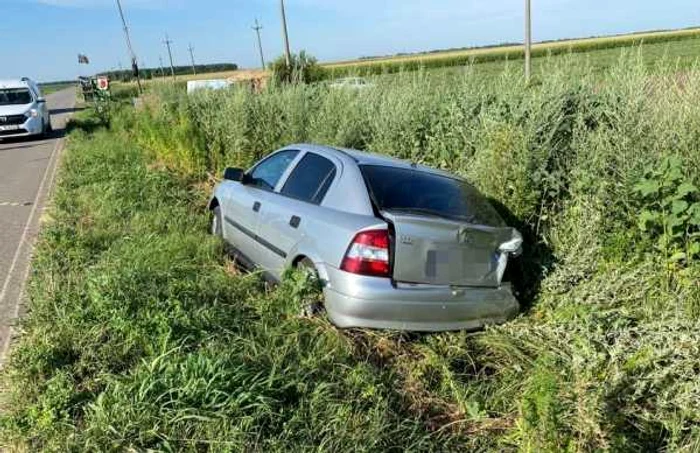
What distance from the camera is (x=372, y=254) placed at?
4.04 m

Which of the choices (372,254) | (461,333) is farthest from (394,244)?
(461,333)

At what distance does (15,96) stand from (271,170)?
61.4 feet

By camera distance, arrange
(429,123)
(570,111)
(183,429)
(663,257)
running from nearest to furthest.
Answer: (183,429), (663,257), (570,111), (429,123)

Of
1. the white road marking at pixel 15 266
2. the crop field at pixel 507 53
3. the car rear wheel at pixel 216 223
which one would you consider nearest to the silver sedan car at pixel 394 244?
the car rear wheel at pixel 216 223

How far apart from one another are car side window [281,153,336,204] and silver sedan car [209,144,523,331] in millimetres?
14

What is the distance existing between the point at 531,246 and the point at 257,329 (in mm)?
2893

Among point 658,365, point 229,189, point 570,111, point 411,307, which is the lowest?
point 658,365

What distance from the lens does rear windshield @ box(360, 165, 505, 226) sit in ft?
14.2

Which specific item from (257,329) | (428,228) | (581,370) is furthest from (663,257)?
(257,329)

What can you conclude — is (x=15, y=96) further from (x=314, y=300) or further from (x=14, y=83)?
(x=314, y=300)

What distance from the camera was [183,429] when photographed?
292 cm

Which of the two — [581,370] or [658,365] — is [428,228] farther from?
[658,365]

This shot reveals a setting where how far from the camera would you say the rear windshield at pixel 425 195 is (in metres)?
4.33

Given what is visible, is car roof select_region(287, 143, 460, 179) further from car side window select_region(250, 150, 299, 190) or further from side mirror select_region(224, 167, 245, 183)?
side mirror select_region(224, 167, 245, 183)
